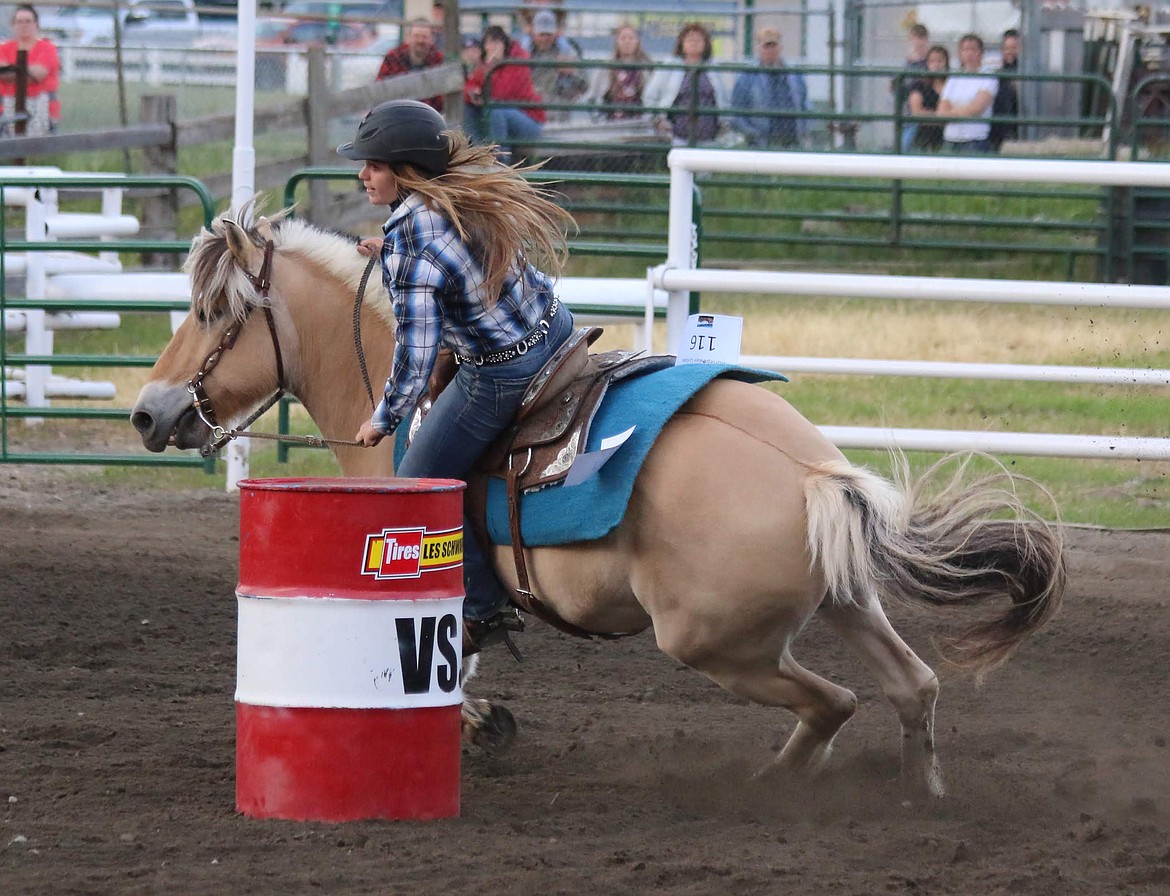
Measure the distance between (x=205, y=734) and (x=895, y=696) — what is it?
2058mm

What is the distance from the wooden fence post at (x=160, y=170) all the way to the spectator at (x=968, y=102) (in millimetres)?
6834

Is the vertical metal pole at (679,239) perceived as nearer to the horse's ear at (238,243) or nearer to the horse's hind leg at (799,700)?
the horse's ear at (238,243)

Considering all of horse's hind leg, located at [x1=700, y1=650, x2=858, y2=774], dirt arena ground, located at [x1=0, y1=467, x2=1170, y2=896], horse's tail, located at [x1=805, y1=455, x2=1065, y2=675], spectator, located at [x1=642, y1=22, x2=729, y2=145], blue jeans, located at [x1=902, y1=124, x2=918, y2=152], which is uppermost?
spectator, located at [x1=642, y1=22, x2=729, y2=145]

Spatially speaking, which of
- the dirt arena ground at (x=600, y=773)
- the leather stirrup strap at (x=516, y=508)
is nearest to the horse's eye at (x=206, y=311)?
the leather stirrup strap at (x=516, y=508)

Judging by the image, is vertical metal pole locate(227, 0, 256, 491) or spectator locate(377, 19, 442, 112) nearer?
vertical metal pole locate(227, 0, 256, 491)

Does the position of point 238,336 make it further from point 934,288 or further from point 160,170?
point 160,170

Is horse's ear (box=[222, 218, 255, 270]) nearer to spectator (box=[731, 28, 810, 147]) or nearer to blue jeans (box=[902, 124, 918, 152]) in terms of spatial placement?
spectator (box=[731, 28, 810, 147])

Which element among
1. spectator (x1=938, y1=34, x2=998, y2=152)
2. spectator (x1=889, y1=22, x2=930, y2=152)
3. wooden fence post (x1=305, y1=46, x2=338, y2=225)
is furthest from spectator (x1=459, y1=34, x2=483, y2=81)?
spectator (x1=938, y1=34, x2=998, y2=152)

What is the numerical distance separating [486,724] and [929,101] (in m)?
11.8

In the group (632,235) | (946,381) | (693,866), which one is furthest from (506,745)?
(632,235)

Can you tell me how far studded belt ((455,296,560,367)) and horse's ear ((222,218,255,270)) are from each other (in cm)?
79

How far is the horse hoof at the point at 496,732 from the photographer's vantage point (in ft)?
15.6

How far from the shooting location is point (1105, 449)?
731 cm

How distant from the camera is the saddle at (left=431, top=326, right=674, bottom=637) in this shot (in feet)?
14.0
